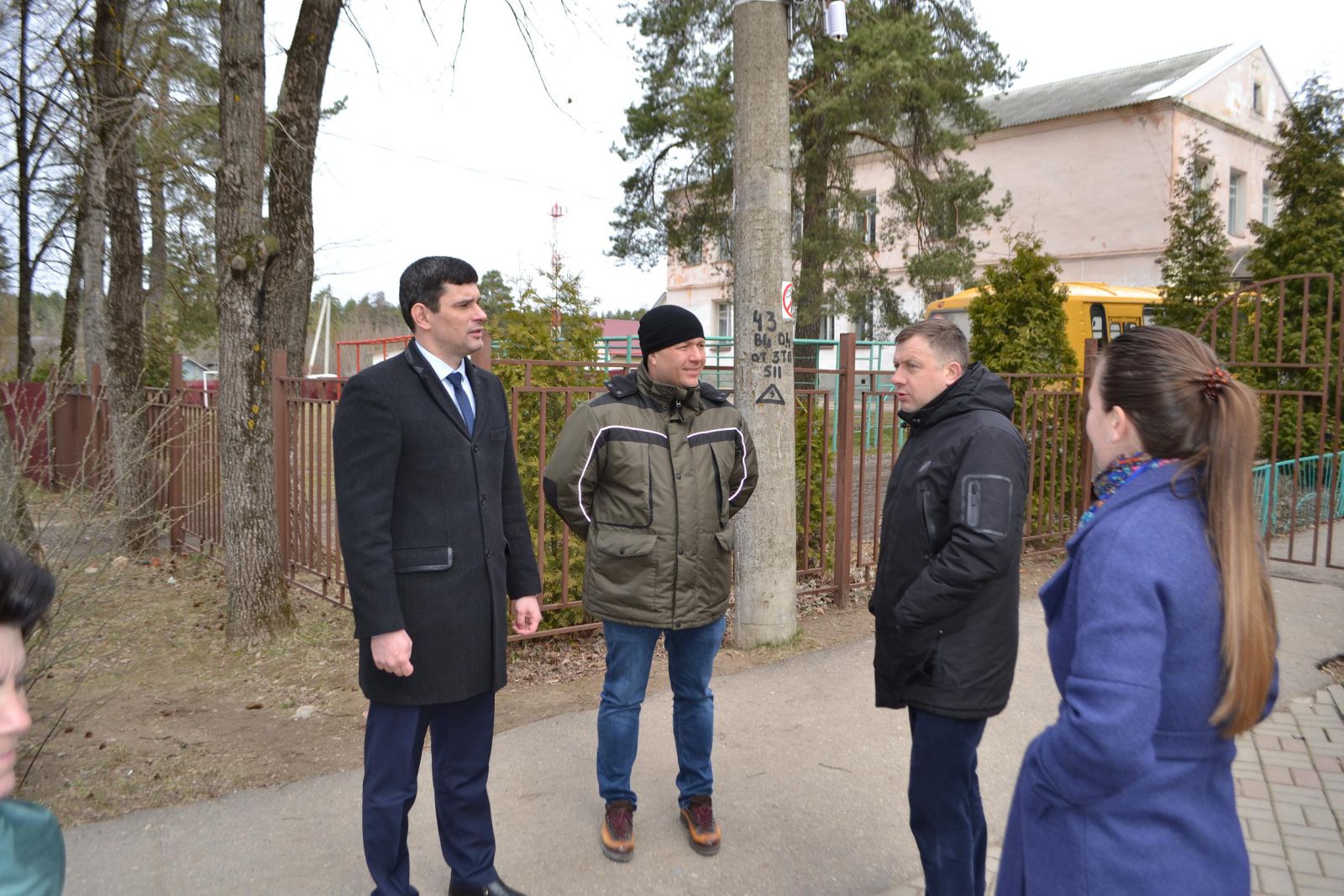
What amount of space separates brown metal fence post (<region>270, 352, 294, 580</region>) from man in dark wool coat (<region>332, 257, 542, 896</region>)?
4.18 meters

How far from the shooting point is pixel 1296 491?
8398mm

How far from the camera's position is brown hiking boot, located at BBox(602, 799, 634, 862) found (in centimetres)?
341

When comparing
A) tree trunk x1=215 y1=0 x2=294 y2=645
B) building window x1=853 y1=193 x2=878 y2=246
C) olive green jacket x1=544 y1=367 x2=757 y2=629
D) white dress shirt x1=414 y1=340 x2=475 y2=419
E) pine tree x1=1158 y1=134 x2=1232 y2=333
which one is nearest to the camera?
white dress shirt x1=414 y1=340 x2=475 y2=419

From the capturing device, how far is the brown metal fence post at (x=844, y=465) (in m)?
6.61

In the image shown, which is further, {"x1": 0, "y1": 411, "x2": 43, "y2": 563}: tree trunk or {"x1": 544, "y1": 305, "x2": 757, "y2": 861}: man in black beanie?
{"x1": 0, "y1": 411, "x2": 43, "y2": 563}: tree trunk

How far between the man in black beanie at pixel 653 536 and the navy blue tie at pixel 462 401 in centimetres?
42

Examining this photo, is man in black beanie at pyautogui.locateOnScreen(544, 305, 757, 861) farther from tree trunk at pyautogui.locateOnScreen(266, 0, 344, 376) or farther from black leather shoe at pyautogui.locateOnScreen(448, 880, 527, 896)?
tree trunk at pyautogui.locateOnScreen(266, 0, 344, 376)

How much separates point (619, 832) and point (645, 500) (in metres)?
1.15

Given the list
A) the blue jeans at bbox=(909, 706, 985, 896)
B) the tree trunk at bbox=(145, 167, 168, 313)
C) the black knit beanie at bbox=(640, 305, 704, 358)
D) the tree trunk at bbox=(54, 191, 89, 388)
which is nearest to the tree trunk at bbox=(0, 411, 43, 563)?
the black knit beanie at bbox=(640, 305, 704, 358)

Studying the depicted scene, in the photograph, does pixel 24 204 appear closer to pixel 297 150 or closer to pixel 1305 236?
pixel 297 150

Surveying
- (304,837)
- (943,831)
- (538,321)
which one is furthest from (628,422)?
(538,321)

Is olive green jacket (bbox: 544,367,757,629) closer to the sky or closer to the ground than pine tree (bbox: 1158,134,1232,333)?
closer to the ground

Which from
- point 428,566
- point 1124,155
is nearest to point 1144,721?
point 428,566

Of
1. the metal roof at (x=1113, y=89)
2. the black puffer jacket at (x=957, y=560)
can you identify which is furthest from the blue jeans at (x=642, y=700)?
the metal roof at (x=1113, y=89)
